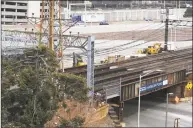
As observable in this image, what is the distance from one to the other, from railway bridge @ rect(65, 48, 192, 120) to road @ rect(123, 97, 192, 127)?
1.45 metres

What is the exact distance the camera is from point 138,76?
109 feet

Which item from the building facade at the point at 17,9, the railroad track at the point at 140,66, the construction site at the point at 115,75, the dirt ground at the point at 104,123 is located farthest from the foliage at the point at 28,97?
the building facade at the point at 17,9

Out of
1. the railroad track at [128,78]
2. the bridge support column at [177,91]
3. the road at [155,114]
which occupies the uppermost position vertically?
the railroad track at [128,78]

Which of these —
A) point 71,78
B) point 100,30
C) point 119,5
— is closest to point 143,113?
point 71,78

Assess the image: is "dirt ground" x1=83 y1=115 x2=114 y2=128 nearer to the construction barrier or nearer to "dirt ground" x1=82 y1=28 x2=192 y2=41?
the construction barrier

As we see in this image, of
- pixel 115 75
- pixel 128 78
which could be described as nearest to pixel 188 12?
pixel 115 75

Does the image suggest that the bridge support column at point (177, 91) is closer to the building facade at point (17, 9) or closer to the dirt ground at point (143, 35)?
the dirt ground at point (143, 35)

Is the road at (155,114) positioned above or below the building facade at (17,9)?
below

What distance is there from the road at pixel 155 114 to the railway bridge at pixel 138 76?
1.45 metres

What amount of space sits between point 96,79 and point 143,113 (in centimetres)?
442

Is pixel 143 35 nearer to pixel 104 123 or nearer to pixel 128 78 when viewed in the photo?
pixel 128 78

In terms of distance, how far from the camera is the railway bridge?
1125 inches

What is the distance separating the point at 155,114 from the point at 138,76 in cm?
380

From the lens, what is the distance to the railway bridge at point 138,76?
28.6 m
